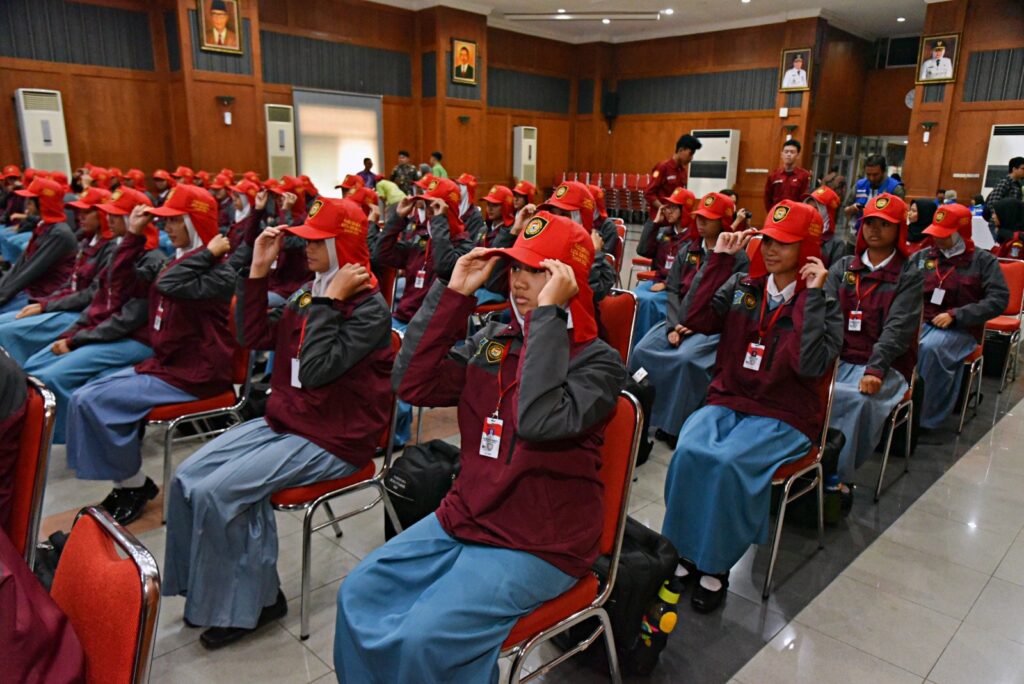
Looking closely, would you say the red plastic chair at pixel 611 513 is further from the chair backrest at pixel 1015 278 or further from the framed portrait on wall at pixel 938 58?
the framed portrait on wall at pixel 938 58

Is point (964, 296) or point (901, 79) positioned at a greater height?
point (901, 79)

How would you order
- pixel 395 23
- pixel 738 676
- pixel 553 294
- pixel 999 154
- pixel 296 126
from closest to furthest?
1. pixel 553 294
2. pixel 738 676
3. pixel 999 154
4. pixel 296 126
5. pixel 395 23

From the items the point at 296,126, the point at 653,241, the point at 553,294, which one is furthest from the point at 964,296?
the point at 296,126

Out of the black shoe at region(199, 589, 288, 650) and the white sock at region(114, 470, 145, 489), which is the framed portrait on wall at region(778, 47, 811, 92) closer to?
the white sock at region(114, 470, 145, 489)

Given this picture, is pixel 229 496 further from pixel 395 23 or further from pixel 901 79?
pixel 901 79

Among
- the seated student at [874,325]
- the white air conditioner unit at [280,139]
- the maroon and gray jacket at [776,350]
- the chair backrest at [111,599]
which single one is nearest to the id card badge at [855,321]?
the seated student at [874,325]

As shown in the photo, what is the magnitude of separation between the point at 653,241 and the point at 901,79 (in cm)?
1192

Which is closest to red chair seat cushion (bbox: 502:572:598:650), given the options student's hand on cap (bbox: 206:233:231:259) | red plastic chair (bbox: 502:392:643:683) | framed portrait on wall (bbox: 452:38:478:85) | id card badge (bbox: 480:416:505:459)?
red plastic chair (bbox: 502:392:643:683)

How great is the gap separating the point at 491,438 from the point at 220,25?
11.5 metres

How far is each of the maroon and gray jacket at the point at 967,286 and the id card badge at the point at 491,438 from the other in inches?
128

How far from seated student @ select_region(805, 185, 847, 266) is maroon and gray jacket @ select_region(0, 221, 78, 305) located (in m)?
5.54

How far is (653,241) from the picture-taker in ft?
19.6

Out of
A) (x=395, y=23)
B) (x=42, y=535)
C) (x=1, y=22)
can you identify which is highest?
(x=395, y=23)

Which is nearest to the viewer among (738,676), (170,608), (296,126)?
(738,676)
